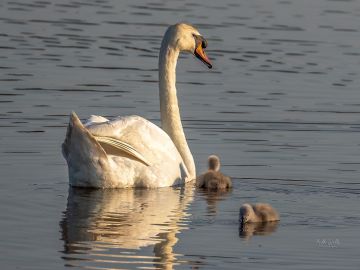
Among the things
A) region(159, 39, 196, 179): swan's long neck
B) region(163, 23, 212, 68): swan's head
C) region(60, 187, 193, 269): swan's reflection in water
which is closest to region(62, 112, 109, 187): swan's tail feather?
region(60, 187, 193, 269): swan's reflection in water

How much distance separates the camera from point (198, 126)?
17.8 m

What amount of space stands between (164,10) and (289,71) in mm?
6607

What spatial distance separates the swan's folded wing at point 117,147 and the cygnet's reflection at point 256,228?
6.55 ft

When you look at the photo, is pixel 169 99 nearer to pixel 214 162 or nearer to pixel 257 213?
pixel 214 162

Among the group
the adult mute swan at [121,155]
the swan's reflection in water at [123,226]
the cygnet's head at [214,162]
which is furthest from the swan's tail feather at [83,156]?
the cygnet's head at [214,162]

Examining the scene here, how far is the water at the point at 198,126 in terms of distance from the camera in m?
11.6

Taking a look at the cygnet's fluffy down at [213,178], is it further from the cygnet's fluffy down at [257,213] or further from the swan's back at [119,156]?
the cygnet's fluffy down at [257,213]

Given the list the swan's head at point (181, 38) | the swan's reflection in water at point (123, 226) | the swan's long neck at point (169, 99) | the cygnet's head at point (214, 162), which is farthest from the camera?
the swan's head at point (181, 38)

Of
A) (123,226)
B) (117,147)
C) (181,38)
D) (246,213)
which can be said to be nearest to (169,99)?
(181,38)

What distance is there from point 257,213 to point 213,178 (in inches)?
75.3

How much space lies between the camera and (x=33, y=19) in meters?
26.9

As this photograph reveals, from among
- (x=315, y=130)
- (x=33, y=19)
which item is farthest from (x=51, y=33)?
(x=315, y=130)

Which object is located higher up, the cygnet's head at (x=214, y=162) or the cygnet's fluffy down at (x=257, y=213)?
the cygnet's head at (x=214, y=162)

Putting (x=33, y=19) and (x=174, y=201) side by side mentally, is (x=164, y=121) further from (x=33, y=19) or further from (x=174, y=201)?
(x=33, y=19)
